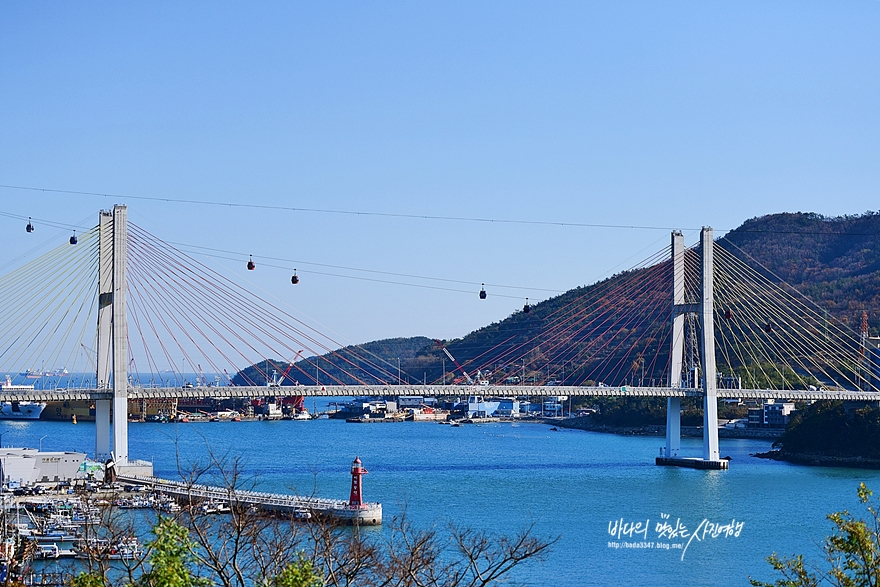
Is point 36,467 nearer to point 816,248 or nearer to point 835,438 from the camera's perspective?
point 835,438

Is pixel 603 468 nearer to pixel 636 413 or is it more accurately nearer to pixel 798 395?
pixel 798 395

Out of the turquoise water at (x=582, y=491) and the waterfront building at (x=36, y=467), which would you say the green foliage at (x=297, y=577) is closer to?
the turquoise water at (x=582, y=491)

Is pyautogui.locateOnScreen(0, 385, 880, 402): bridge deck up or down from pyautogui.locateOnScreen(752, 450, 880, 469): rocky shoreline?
up

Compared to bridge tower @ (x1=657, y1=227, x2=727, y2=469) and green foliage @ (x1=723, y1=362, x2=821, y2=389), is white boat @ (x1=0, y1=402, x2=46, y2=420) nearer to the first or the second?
green foliage @ (x1=723, y1=362, x2=821, y2=389)

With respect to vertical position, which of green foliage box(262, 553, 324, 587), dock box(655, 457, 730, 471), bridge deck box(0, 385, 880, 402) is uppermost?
bridge deck box(0, 385, 880, 402)

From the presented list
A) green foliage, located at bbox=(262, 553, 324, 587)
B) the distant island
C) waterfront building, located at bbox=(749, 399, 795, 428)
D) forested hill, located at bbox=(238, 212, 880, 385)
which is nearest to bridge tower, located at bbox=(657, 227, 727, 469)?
the distant island

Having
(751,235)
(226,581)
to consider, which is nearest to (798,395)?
(226,581)

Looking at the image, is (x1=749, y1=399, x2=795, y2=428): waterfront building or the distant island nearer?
the distant island

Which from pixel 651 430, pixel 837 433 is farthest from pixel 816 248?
pixel 837 433
